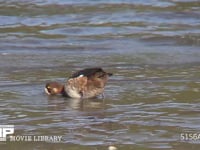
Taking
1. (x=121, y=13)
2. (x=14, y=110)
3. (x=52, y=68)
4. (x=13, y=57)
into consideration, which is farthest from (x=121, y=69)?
(x=121, y=13)

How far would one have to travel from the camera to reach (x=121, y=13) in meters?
17.9

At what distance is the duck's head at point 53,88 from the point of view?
10.1m

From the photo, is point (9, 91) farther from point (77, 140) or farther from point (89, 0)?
point (89, 0)
